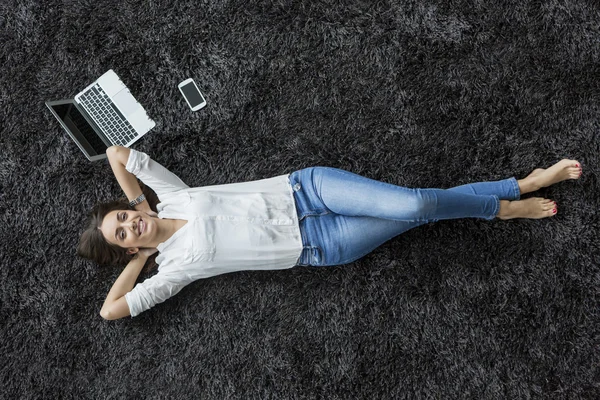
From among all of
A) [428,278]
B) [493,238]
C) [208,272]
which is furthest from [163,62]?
[493,238]

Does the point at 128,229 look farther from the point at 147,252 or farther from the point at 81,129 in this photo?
the point at 81,129

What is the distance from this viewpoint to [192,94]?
1879 mm

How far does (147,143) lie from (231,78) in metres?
0.50

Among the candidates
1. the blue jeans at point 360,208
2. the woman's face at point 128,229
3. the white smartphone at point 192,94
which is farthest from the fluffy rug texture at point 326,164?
the woman's face at point 128,229

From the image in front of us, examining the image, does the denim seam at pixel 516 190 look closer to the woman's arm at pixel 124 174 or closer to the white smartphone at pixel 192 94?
the white smartphone at pixel 192 94

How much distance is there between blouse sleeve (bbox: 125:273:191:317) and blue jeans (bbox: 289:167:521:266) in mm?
522

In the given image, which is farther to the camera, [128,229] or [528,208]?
[528,208]

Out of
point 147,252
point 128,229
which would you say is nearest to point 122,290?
point 147,252

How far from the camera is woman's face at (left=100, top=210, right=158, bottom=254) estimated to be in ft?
4.91

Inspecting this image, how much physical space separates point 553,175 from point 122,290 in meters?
1.87

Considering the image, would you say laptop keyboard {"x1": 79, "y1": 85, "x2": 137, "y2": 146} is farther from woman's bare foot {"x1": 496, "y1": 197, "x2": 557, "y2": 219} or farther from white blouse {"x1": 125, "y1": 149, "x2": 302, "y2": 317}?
woman's bare foot {"x1": 496, "y1": 197, "x2": 557, "y2": 219}

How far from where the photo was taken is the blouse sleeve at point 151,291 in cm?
160

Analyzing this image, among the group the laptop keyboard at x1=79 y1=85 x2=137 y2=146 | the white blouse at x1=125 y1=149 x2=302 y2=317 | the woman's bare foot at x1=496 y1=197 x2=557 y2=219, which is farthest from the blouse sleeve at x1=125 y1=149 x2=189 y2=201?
the woman's bare foot at x1=496 y1=197 x2=557 y2=219

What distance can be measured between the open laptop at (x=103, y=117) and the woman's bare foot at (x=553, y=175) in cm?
169
